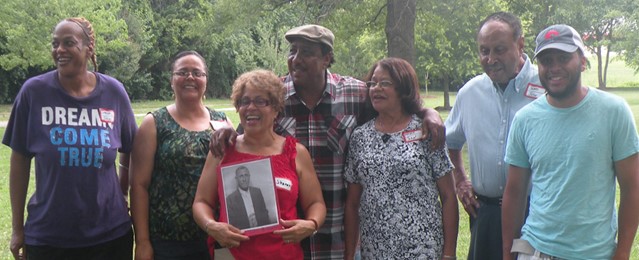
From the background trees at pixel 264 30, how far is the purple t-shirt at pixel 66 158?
9705 mm

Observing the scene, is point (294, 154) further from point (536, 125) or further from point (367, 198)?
point (536, 125)

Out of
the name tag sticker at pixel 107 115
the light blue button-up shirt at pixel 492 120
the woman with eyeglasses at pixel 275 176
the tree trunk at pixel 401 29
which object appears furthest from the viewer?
the tree trunk at pixel 401 29

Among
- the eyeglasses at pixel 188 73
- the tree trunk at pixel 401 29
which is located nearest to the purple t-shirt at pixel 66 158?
the eyeglasses at pixel 188 73

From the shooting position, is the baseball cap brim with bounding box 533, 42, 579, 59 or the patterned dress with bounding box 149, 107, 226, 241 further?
the patterned dress with bounding box 149, 107, 226, 241

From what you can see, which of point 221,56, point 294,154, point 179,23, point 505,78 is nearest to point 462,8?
point 505,78


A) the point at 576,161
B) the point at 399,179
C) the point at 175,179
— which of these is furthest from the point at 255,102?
the point at 576,161

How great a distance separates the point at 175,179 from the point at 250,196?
703mm

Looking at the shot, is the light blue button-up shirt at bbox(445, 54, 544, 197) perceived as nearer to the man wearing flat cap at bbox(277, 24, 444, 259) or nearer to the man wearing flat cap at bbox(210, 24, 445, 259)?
the man wearing flat cap at bbox(210, 24, 445, 259)

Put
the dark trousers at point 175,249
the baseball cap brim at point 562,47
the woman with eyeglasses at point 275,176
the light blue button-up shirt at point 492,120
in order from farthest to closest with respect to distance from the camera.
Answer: the light blue button-up shirt at point 492,120, the dark trousers at point 175,249, the woman with eyeglasses at point 275,176, the baseball cap brim at point 562,47

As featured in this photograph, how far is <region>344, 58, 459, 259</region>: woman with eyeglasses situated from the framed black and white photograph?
26.4 inches

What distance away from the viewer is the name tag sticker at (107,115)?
3569 millimetres

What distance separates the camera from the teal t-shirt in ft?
9.72

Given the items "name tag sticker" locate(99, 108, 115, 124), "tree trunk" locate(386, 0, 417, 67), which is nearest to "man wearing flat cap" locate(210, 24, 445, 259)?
"name tag sticker" locate(99, 108, 115, 124)

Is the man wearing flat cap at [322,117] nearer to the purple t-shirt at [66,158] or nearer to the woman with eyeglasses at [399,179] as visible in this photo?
the woman with eyeglasses at [399,179]
